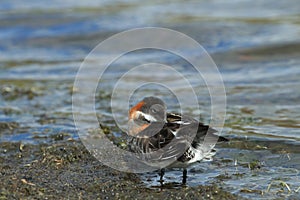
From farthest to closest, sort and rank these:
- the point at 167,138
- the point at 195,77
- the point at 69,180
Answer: the point at 195,77 → the point at 69,180 → the point at 167,138

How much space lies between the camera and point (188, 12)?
66.6 ft

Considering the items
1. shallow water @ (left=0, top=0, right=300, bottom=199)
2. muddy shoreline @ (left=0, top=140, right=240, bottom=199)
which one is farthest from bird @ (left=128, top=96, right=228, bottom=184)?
shallow water @ (left=0, top=0, right=300, bottom=199)

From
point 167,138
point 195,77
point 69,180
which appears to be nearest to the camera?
point 167,138

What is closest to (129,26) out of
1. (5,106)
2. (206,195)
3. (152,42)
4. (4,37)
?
(152,42)

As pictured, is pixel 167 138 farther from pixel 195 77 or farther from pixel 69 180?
pixel 195 77

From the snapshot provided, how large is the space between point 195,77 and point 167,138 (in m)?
7.25

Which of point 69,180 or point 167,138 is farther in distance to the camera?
point 69,180

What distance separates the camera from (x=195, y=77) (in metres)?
14.3

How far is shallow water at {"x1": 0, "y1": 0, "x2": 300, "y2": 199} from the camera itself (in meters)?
8.47

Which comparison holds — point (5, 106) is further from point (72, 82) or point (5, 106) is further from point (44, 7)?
point (44, 7)

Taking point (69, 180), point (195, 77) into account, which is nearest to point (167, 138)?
point (69, 180)

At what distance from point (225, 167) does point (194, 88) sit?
5085mm

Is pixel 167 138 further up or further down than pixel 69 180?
further up

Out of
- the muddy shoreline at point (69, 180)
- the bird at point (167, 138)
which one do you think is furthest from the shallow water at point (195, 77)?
the bird at point (167, 138)
